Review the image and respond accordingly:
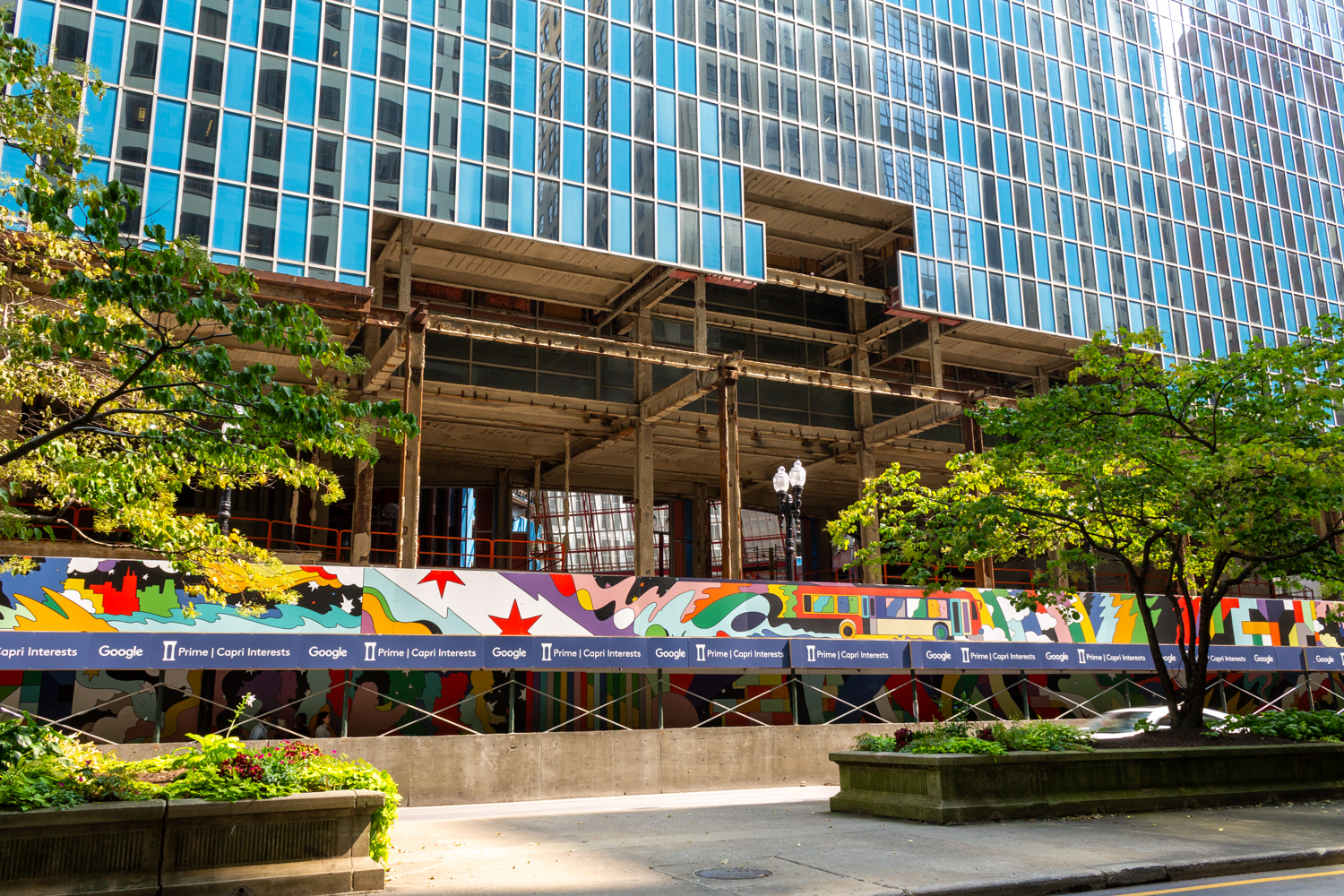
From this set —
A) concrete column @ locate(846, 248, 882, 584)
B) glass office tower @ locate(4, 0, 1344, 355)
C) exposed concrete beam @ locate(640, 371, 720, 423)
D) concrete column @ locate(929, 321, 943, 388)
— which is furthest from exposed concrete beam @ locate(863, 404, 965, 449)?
exposed concrete beam @ locate(640, 371, 720, 423)

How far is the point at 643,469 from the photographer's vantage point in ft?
118

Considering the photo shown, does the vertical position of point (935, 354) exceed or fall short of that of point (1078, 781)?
it exceeds it

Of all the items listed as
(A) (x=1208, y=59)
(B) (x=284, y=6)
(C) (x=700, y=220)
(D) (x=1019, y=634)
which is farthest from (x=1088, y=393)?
(A) (x=1208, y=59)

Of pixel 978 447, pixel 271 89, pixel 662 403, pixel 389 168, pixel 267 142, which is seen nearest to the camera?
pixel 267 142

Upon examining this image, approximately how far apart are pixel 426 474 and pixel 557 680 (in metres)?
20.5

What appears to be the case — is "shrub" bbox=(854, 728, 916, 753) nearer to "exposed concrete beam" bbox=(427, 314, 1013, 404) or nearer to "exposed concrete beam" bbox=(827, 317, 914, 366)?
"exposed concrete beam" bbox=(427, 314, 1013, 404)

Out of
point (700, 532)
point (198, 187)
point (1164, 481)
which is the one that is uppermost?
point (198, 187)

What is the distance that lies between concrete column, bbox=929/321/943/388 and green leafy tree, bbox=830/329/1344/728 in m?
18.0

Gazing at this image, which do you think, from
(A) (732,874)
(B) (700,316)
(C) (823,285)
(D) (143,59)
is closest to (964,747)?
(A) (732,874)

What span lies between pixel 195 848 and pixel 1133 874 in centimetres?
812

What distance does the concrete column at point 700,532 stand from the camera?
4681 cm

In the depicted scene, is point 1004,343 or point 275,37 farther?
point 1004,343

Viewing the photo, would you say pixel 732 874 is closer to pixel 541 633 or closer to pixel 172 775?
pixel 172 775

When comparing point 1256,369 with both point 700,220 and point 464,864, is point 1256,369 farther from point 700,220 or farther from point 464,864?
point 700,220
